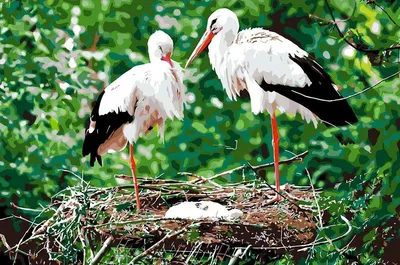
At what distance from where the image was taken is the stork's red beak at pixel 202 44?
3.44 meters

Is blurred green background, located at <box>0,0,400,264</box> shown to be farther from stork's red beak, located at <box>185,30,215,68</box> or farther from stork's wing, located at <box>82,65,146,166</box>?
stork's wing, located at <box>82,65,146,166</box>

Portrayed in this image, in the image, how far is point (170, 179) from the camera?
3568mm

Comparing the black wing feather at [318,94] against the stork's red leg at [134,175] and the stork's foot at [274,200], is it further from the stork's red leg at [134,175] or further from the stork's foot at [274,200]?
the stork's red leg at [134,175]

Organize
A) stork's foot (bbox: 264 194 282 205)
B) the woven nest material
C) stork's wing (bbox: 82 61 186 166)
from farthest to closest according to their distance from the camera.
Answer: stork's wing (bbox: 82 61 186 166) < stork's foot (bbox: 264 194 282 205) < the woven nest material

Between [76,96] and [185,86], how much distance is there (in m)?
0.48

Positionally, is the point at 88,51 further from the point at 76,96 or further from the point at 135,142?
the point at 135,142

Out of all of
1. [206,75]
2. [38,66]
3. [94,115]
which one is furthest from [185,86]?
[38,66]

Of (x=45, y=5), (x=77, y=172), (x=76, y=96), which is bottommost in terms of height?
(x=77, y=172)

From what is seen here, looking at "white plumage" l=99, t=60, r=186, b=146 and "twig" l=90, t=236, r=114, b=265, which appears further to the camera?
"white plumage" l=99, t=60, r=186, b=146

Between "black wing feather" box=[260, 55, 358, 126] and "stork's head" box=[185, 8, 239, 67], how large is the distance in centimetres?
21

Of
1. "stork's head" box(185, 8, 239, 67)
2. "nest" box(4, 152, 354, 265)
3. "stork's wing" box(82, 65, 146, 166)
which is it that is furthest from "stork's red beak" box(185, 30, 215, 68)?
"nest" box(4, 152, 354, 265)

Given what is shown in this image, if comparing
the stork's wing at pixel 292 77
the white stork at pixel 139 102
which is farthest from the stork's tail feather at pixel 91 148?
the stork's wing at pixel 292 77

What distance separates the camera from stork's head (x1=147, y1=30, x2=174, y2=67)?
135 inches

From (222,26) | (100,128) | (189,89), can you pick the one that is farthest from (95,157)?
(222,26)
